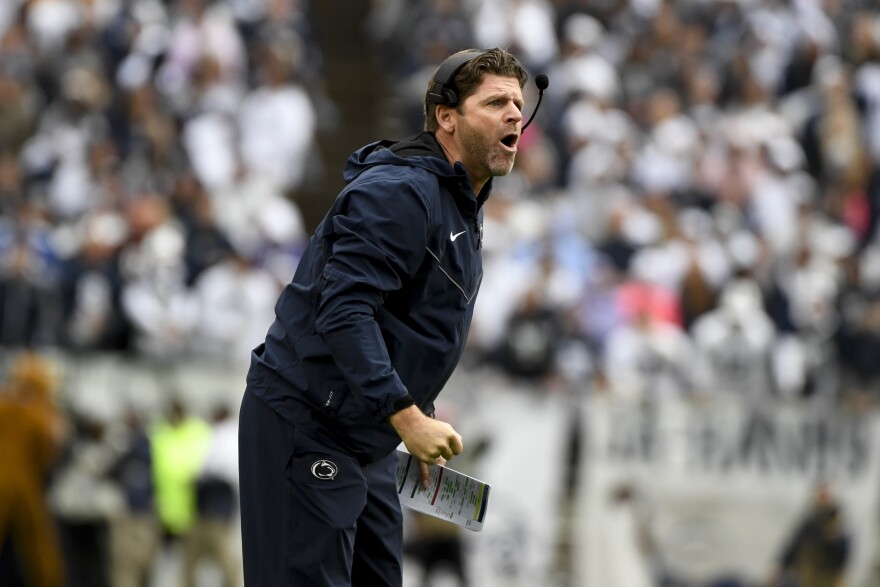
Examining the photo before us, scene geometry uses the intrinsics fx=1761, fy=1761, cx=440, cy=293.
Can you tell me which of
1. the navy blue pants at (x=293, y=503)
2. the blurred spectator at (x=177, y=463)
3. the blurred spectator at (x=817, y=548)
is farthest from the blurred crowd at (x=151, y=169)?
the navy blue pants at (x=293, y=503)

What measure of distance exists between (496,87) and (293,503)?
138 centimetres

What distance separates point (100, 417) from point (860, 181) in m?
7.90

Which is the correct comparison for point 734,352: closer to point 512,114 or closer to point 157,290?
point 157,290

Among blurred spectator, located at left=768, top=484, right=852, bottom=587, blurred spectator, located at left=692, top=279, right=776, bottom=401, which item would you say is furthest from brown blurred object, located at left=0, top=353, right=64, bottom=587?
blurred spectator, located at left=768, top=484, right=852, bottom=587

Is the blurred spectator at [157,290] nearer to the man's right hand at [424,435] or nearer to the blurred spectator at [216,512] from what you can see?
the blurred spectator at [216,512]

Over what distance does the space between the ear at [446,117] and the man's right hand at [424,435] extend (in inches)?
37.1

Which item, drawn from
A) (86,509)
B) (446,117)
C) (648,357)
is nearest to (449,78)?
(446,117)

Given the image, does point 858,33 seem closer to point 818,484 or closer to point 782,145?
point 782,145

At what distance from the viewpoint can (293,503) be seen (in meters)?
5.17

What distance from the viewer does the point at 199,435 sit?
1402 centimetres

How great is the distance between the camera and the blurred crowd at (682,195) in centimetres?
1438

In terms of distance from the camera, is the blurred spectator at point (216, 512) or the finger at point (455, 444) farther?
the blurred spectator at point (216, 512)

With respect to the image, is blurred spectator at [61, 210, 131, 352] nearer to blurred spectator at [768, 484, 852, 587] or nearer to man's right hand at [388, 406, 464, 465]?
blurred spectator at [768, 484, 852, 587]

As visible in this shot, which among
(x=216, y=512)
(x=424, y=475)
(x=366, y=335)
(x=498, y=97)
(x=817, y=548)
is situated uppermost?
(x=498, y=97)
